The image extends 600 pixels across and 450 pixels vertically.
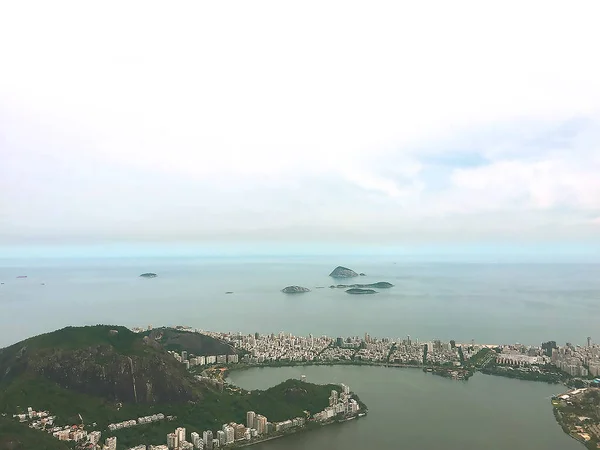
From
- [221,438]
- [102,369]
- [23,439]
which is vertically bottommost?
[221,438]

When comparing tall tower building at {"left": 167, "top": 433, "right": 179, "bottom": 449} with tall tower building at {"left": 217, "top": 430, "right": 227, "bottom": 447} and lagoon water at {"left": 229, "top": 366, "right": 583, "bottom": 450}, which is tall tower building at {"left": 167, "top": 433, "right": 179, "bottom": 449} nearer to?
tall tower building at {"left": 217, "top": 430, "right": 227, "bottom": 447}

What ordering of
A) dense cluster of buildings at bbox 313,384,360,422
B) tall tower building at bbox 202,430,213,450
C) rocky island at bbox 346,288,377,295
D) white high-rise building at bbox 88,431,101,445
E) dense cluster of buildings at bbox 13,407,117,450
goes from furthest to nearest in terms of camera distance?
1. rocky island at bbox 346,288,377,295
2. dense cluster of buildings at bbox 313,384,360,422
3. tall tower building at bbox 202,430,213,450
4. white high-rise building at bbox 88,431,101,445
5. dense cluster of buildings at bbox 13,407,117,450

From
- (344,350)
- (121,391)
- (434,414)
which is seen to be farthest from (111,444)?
(344,350)

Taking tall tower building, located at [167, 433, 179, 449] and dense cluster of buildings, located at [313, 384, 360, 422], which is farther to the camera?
dense cluster of buildings, located at [313, 384, 360, 422]

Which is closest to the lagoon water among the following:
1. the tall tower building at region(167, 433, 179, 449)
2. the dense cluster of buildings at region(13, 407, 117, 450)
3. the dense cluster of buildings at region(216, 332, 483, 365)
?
the dense cluster of buildings at region(216, 332, 483, 365)

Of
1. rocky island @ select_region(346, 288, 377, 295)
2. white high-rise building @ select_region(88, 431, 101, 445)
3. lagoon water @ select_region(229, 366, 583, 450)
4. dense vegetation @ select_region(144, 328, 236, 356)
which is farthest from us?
rocky island @ select_region(346, 288, 377, 295)

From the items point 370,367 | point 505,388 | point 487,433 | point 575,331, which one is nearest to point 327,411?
point 487,433

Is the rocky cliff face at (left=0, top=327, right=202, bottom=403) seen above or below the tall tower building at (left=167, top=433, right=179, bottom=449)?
above

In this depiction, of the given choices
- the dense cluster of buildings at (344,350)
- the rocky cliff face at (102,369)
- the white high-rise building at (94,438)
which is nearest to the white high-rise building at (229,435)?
the rocky cliff face at (102,369)

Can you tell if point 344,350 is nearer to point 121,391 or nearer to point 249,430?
point 249,430
